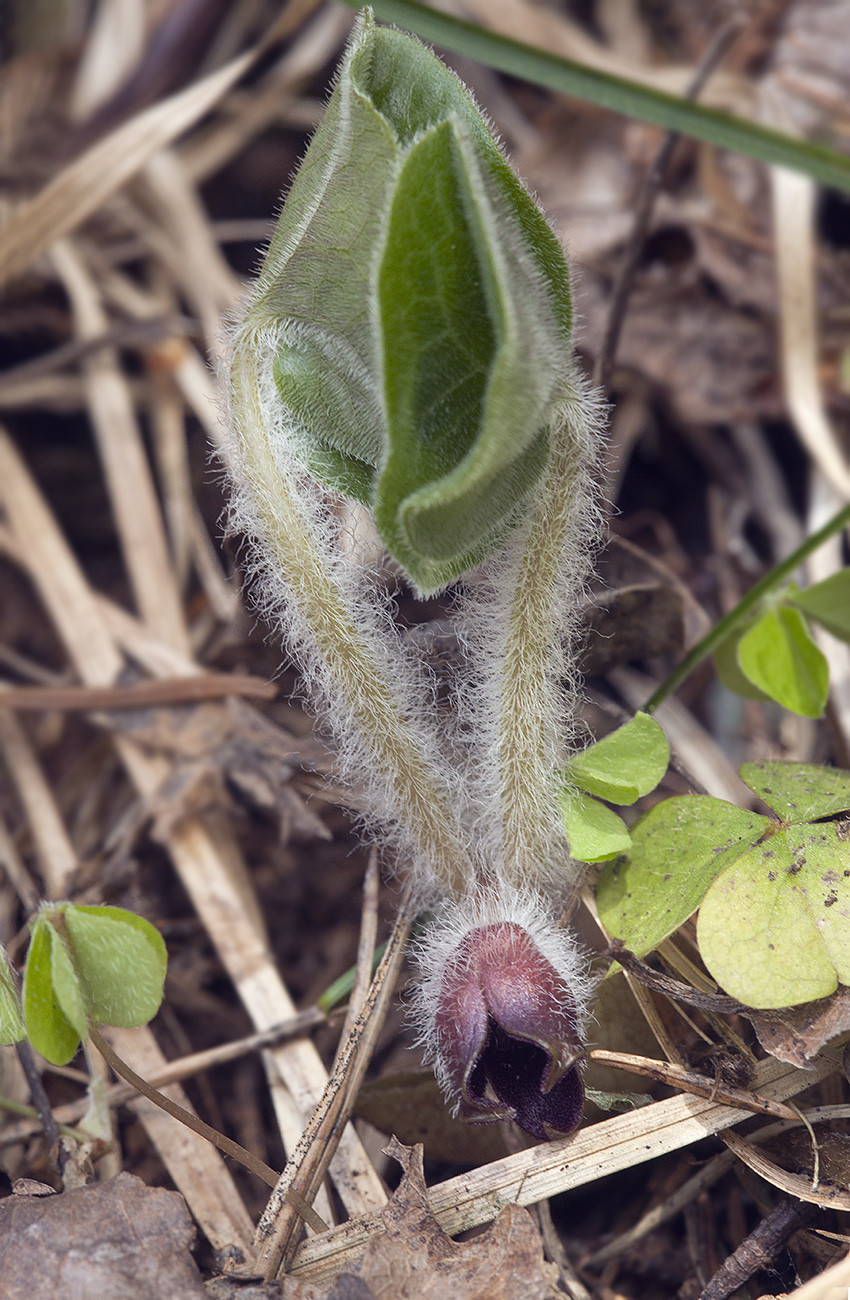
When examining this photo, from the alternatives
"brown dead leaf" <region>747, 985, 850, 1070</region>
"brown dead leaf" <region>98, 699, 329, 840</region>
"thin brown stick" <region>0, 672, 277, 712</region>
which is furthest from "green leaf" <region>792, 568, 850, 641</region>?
"thin brown stick" <region>0, 672, 277, 712</region>

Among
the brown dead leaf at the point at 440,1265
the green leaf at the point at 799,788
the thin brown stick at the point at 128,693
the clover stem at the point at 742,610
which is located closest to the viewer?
the brown dead leaf at the point at 440,1265

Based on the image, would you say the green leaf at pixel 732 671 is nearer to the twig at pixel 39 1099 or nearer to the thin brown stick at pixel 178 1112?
the thin brown stick at pixel 178 1112

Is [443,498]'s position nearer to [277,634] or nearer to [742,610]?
[742,610]

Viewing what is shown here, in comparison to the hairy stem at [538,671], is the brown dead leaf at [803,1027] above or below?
below

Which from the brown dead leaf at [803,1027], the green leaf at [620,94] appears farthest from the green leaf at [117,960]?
the green leaf at [620,94]

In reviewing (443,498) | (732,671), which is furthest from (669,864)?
(443,498)

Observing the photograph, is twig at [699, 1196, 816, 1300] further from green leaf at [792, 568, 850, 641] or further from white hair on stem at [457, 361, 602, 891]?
green leaf at [792, 568, 850, 641]

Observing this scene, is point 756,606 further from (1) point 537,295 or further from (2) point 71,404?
(2) point 71,404
